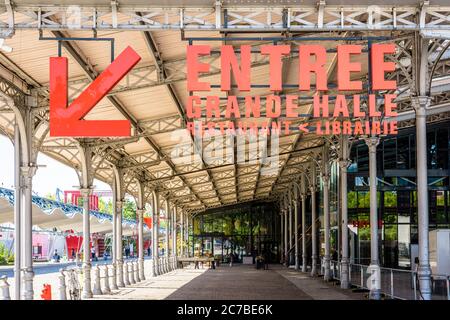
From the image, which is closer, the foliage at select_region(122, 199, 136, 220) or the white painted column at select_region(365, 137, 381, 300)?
the white painted column at select_region(365, 137, 381, 300)

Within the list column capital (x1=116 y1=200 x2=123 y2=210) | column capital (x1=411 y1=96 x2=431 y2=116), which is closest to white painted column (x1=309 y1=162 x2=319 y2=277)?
column capital (x1=116 y1=200 x2=123 y2=210)

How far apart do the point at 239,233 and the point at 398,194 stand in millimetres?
28734

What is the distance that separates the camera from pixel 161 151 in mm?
32219

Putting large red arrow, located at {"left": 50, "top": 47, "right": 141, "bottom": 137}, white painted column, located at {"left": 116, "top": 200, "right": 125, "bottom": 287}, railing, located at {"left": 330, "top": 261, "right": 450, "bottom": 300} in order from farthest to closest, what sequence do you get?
white painted column, located at {"left": 116, "top": 200, "right": 125, "bottom": 287} < railing, located at {"left": 330, "top": 261, "right": 450, "bottom": 300} < large red arrow, located at {"left": 50, "top": 47, "right": 141, "bottom": 137}

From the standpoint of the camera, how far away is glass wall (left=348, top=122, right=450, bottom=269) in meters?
39.9

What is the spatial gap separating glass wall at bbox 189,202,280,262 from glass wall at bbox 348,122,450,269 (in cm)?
2675

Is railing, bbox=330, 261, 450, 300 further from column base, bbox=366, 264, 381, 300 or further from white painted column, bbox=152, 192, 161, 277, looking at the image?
white painted column, bbox=152, 192, 161, 277

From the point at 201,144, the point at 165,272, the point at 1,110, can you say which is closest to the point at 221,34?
the point at 1,110

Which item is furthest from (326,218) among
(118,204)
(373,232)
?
(373,232)

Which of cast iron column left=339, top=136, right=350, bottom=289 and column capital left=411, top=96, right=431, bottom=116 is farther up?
column capital left=411, top=96, right=431, bottom=116

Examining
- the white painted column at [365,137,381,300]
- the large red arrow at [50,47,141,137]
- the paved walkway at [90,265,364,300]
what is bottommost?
the paved walkway at [90,265,364,300]

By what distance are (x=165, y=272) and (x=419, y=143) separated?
32919 millimetres

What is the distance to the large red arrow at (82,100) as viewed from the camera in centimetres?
1357

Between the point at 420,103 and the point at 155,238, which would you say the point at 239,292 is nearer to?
the point at 420,103
